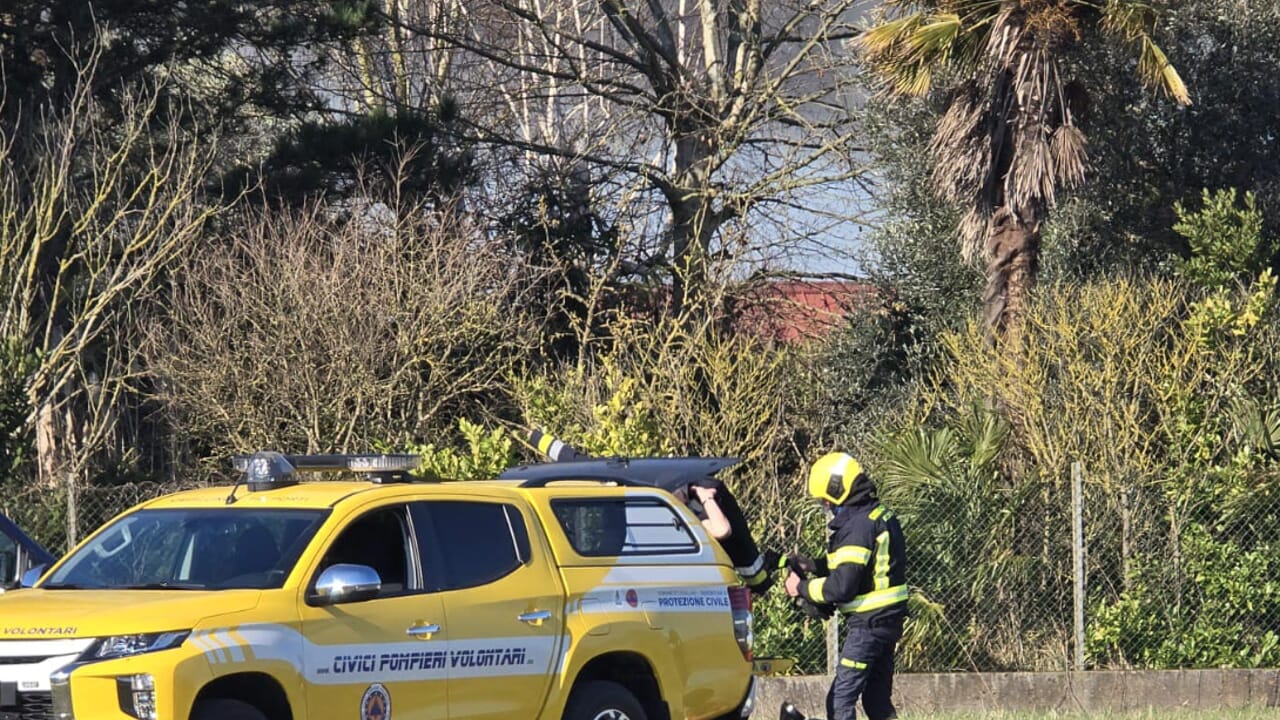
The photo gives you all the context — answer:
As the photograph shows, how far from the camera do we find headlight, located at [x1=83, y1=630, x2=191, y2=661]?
664 cm

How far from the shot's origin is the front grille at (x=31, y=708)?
6715mm

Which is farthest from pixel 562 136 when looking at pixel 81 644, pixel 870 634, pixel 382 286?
pixel 81 644

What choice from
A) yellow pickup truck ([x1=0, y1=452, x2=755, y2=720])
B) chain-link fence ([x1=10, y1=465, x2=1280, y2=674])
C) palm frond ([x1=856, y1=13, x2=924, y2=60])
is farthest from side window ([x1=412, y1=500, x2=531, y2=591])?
palm frond ([x1=856, y1=13, x2=924, y2=60])

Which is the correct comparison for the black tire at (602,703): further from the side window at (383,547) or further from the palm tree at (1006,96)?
the palm tree at (1006,96)

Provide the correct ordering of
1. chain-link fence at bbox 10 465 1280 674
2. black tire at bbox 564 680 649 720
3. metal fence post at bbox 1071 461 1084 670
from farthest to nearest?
chain-link fence at bbox 10 465 1280 674 < metal fence post at bbox 1071 461 1084 670 < black tire at bbox 564 680 649 720

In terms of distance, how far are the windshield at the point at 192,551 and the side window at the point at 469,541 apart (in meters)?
0.57

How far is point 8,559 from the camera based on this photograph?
34.0 ft

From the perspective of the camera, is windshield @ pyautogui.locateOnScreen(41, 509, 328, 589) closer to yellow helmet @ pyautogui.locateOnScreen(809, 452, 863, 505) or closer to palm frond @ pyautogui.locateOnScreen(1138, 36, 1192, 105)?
yellow helmet @ pyautogui.locateOnScreen(809, 452, 863, 505)

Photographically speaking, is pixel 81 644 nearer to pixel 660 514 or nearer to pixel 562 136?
pixel 660 514

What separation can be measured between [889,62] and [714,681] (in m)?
10.00

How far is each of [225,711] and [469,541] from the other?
1.61 meters

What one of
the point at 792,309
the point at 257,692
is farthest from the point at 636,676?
the point at 792,309

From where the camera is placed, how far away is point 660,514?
29.6 feet

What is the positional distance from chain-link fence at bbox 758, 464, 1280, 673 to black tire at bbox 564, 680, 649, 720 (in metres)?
4.94
